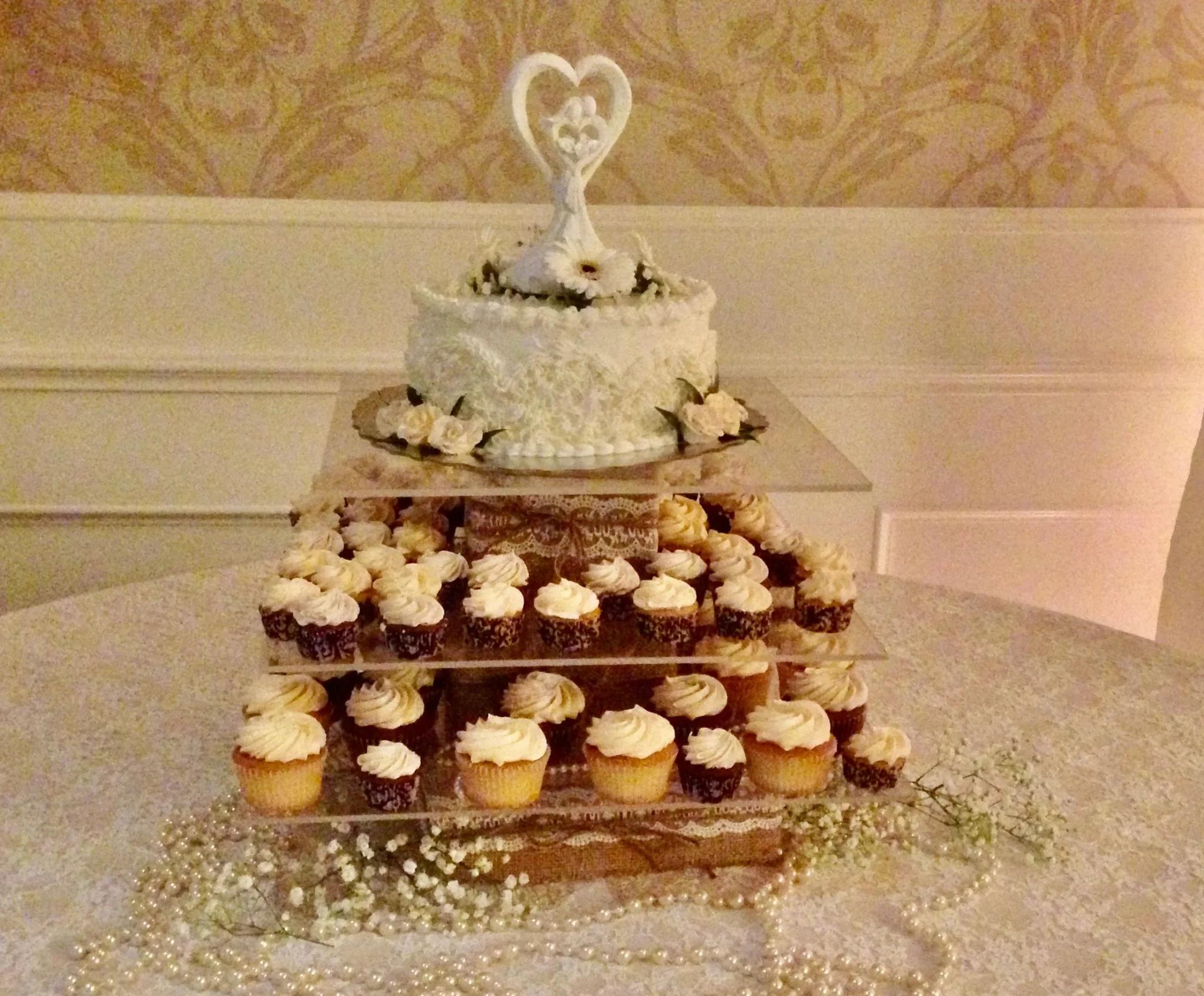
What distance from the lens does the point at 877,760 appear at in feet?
4.32

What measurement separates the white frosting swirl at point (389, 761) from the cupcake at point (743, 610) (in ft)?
1.23

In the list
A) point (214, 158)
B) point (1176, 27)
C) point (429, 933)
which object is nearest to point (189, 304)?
point (214, 158)

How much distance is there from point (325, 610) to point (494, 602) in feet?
0.59

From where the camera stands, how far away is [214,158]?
2180 mm

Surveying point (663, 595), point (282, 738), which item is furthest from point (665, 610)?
point (282, 738)

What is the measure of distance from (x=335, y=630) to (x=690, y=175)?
4.43 ft

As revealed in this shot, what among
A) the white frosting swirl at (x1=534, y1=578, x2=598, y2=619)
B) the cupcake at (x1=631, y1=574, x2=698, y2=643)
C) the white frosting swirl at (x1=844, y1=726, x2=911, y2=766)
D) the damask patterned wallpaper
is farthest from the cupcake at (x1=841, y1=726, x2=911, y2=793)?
the damask patterned wallpaper

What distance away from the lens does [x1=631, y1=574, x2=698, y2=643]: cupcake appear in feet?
4.24

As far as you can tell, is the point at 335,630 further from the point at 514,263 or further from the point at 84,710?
the point at 84,710

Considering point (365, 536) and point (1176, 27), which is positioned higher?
point (1176, 27)

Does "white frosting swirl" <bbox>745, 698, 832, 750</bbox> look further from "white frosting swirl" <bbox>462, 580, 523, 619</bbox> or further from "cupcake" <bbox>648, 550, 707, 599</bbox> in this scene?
"white frosting swirl" <bbox>462, 580, 523, 619</bbox>

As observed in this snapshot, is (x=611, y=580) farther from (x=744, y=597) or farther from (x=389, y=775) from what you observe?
(x=389, y=775)

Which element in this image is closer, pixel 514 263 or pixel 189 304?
pixel 514 263

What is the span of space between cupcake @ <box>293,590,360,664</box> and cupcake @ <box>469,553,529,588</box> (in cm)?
14
